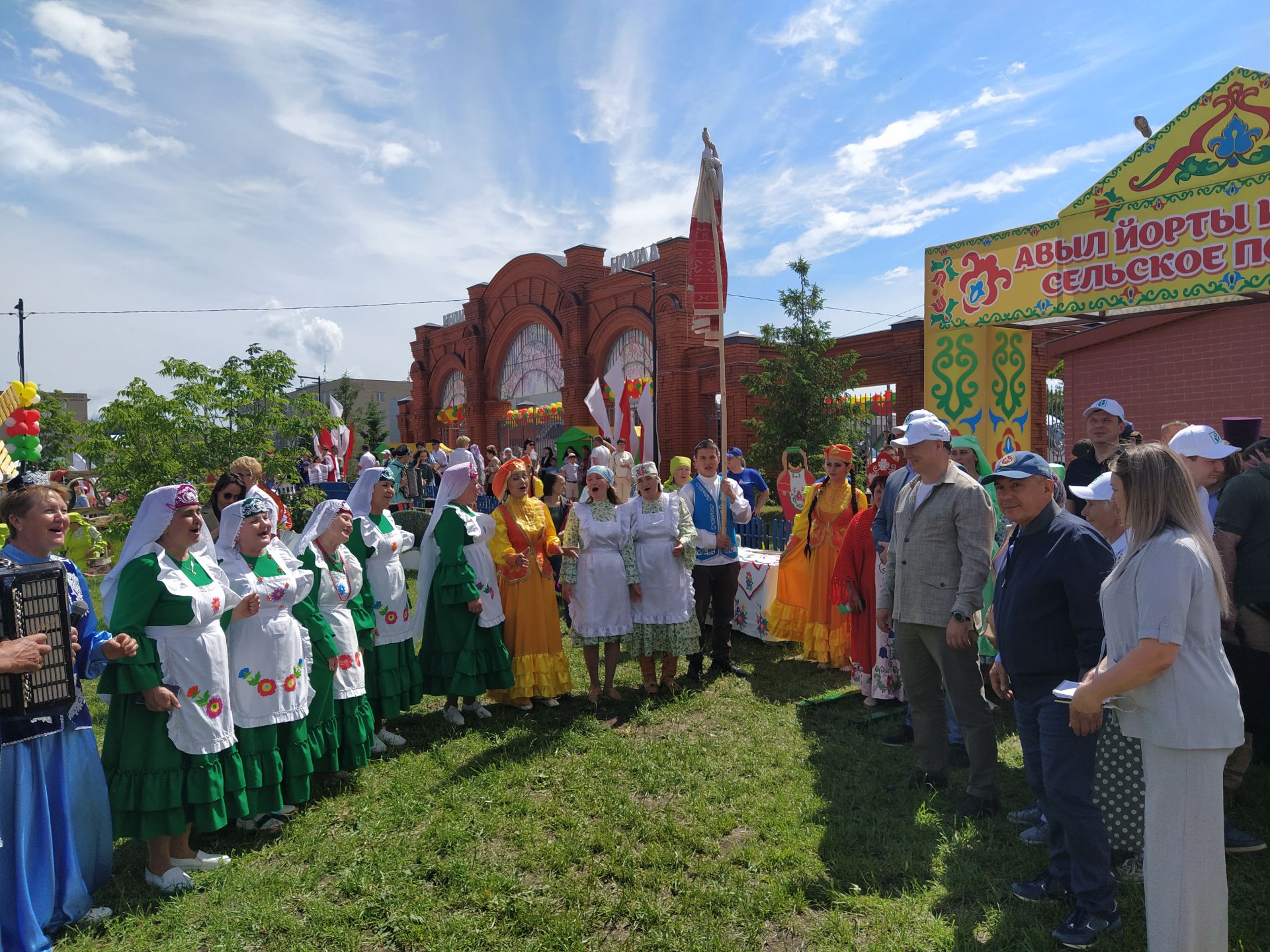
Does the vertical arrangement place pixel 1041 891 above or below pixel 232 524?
below

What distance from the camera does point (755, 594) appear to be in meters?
7.95

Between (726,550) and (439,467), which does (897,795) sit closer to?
(726,550)

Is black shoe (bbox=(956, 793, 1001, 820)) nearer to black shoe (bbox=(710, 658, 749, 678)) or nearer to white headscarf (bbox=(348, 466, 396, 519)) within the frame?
black shoe (bbox=(710, 658, 749, 678))

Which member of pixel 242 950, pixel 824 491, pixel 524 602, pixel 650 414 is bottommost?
pixel 242 950

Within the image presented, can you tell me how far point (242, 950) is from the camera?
10.4ft

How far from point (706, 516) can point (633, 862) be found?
11.7 feet

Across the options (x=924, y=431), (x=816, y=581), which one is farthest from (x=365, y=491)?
(x=816, y=581)

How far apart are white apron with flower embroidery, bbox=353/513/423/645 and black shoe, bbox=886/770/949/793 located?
3375 millimetres

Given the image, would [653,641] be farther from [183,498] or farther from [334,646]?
[183,498]

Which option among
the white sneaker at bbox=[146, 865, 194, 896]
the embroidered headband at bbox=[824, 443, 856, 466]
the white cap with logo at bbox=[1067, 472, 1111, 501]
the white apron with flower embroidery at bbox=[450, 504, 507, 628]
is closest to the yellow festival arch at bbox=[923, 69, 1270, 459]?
the embroidered headband at bbox=[824, 443, 856, 466]

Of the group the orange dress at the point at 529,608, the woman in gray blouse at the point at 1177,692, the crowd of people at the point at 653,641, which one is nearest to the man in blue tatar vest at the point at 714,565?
the crowd of people at the point at 653,641

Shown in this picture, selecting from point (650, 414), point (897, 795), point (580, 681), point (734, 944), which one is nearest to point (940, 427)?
point (897, 795)

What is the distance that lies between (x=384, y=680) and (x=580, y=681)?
194cm

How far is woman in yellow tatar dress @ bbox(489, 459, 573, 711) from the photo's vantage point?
19.5ft
